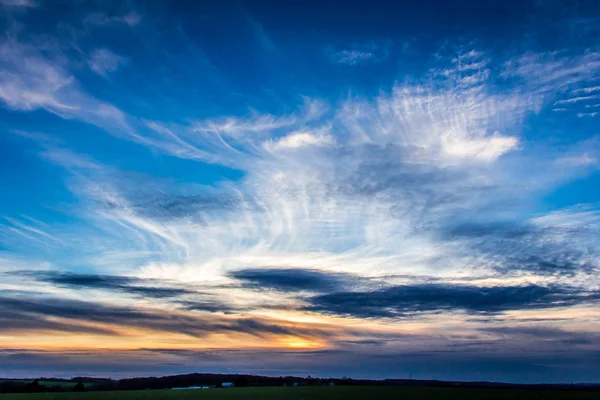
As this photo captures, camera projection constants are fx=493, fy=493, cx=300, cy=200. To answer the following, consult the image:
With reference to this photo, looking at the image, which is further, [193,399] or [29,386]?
[29,386]

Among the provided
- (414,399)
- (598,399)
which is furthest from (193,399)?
(598,399)

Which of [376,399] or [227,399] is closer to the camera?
[376,399]

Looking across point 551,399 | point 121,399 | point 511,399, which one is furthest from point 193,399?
point 551,399

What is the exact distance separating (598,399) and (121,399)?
336 feet

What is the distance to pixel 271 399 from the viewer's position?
109188 mm

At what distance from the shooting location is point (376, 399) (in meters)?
105

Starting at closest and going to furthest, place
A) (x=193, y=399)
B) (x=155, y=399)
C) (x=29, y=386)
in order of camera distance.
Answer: (x=155, y=399), (x=193, y=399), (x=29, y=386)

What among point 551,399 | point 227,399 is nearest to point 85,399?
point 227,399

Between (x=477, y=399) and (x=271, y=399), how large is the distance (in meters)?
46.2

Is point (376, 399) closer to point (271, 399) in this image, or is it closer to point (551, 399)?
point (271, 399)

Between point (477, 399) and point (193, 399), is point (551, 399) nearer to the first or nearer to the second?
point (477, 399)

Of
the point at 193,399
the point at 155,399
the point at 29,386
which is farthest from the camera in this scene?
the point at 29,386

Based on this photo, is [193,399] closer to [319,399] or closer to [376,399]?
[319,399]

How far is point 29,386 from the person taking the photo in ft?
566
